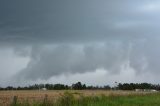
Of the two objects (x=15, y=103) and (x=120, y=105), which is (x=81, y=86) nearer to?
(x=120, y=105)

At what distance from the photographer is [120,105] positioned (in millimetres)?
→ 40062

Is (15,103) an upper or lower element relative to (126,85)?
lower

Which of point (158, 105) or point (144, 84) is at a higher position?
point (144, 84)

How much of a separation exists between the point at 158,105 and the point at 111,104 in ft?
15.0

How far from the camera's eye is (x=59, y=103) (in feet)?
109

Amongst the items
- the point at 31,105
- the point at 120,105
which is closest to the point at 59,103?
the point at 31,105

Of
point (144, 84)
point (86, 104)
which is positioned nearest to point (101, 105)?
point (86, 104)

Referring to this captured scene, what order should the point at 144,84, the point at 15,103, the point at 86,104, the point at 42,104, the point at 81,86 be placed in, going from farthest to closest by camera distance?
the point at 144,84 → the point at 81,86 → the point at 86,104 → the point at 42,104 → the point at 15,103

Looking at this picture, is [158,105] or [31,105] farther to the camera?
[158,105]

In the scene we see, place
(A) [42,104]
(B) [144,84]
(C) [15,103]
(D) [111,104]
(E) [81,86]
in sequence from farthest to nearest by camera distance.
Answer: (B) [144,84] < (E) [81,86] < (D) [111,104] < (A) [42,104] < (C) [15,103]

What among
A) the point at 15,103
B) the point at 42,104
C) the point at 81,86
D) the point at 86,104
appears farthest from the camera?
the point at 81,86

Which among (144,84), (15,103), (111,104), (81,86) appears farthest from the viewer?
(144,84)

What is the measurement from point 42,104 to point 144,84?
168 meters

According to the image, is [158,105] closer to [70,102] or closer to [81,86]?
[70,102]
